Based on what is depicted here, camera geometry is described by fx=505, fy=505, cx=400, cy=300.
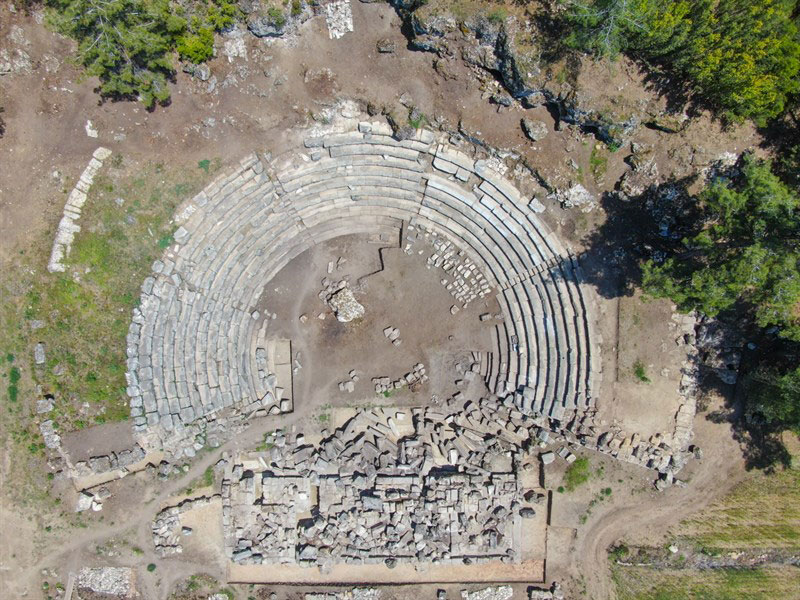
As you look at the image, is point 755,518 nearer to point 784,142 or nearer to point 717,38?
point 784,142

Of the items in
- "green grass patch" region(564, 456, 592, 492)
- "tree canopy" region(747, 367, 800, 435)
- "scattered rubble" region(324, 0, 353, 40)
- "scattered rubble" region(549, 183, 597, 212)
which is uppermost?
"scattered rubble" region(324, 0, 353, 40)

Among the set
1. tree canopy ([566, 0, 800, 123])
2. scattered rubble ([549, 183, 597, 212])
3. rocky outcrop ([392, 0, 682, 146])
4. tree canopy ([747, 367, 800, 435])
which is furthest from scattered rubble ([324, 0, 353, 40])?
tree canopy ([747, 367, 800, 435])

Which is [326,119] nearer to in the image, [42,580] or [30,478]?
[30,478]

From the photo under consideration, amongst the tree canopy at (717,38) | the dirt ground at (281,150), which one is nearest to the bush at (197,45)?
the dirt ground at (281,150)

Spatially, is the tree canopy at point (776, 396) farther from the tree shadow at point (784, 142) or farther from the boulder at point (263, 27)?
the boulder at point (263, 27)

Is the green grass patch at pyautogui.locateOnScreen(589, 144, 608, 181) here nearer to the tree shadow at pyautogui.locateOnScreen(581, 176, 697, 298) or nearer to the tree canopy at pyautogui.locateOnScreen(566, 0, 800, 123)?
the tree shadow at pyautogui.locateOnScreen(581, 176, 697, 298)

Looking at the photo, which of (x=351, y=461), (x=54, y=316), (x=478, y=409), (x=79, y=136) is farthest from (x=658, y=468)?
(x=79, y=136)
